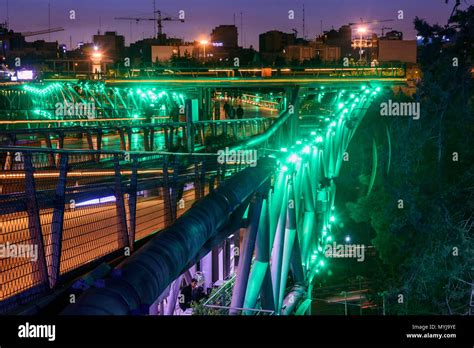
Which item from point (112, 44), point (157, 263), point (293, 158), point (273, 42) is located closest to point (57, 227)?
point (157, 263)

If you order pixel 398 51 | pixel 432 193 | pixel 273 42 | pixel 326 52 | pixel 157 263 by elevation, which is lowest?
pixel 432 193

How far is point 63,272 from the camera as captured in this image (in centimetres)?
609

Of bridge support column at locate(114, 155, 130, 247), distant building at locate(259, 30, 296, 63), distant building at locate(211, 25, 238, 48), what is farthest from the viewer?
distant building at locate(259, 30, 296, 63)

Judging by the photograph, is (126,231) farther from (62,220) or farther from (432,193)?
(432,193)

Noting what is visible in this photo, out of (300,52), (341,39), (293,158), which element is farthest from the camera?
(341,39)

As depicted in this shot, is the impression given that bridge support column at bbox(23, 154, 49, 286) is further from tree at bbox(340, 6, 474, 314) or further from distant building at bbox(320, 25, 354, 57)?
distant building at bbox(320, 25, 354, 57)

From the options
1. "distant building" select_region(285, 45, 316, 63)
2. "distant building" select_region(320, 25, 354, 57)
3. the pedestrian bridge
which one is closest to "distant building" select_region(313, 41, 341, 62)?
"distant building" select_region(285, 45, 316, 63)

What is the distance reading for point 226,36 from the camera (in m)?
110

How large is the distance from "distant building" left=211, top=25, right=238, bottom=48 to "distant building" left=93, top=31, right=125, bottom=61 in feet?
45.1

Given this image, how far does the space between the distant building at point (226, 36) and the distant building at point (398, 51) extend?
3696 cm

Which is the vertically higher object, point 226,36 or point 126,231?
point 226,36

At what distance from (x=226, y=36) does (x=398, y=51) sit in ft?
140

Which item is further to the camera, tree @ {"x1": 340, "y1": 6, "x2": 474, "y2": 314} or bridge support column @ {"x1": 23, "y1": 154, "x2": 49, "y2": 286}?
A: tree @ {"x1": 340, "y1": 6, "x2": 474, "y2": 314}

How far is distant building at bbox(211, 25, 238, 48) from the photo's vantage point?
109m
